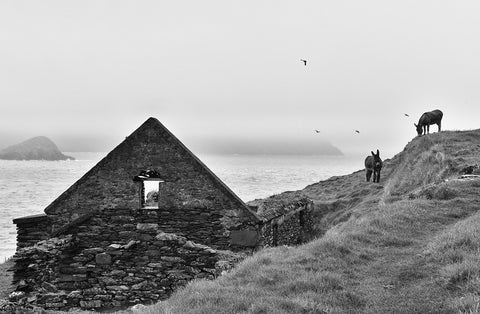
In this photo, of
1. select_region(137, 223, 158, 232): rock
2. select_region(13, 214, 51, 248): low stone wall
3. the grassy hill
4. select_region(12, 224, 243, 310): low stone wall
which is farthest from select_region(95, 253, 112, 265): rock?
the grassy hill

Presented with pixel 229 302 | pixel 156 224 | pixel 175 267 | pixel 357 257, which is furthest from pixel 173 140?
pixel 229 302

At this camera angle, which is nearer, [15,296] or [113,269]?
[15,296]

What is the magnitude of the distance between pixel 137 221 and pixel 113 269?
1717 millimetres

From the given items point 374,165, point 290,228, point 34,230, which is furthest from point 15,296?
point 374,165

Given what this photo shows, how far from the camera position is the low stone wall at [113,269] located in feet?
38.1

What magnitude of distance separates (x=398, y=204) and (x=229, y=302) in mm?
9860

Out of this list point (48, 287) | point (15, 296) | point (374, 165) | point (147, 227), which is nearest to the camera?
point (15, 296)

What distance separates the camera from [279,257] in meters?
9.65

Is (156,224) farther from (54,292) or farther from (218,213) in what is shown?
(54,292)

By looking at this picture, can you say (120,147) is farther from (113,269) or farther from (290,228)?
(290,228)

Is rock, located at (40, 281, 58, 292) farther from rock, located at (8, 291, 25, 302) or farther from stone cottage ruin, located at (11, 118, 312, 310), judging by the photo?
rock, located at (8, 291, 25, 302)

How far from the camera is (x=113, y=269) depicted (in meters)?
12.6

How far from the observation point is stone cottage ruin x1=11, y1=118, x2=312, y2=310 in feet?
41.0

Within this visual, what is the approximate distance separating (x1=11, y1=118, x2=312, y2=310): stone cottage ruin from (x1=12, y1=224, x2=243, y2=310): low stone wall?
30mm
